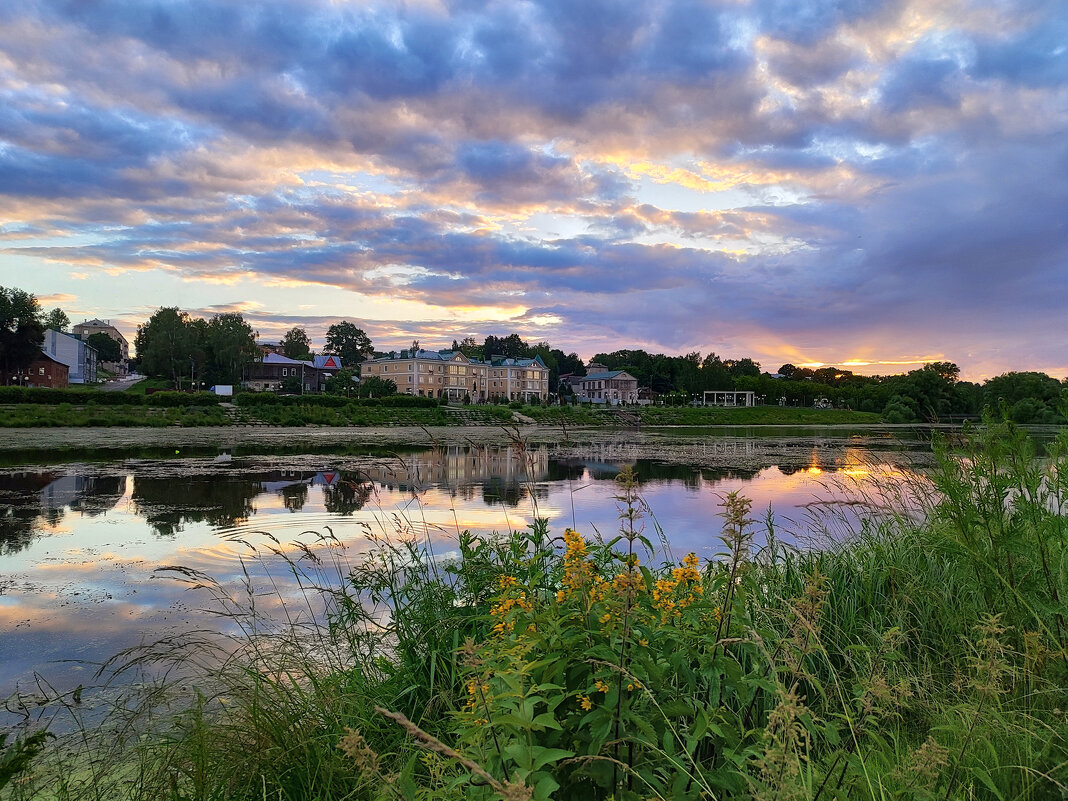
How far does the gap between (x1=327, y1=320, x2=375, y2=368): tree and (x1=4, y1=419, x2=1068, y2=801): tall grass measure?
463ft

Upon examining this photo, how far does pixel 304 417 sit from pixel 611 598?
42.5 meters

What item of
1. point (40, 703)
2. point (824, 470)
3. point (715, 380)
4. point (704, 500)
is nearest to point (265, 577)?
point (40, 703)

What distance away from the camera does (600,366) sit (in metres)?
167

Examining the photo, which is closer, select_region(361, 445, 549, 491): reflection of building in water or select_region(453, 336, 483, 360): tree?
select_region(361, 445, 549, 491): reflection of building in water

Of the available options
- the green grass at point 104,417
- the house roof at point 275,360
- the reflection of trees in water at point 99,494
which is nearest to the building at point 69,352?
the house roof at point 275,360

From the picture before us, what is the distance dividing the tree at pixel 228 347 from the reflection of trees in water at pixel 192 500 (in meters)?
76.4

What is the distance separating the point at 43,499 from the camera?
12.2m

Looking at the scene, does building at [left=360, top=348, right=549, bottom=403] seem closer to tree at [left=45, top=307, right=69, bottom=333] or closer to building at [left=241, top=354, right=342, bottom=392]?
building at [left=241, top=354, right=342, bottom=392]

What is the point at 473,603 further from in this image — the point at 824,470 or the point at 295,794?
the point at 824,470

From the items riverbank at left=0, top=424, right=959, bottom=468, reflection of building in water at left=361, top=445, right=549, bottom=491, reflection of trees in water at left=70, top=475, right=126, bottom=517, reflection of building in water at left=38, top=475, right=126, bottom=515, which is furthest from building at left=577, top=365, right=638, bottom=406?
reflection of building in water at left=38, top=475, right=126, bottom=515

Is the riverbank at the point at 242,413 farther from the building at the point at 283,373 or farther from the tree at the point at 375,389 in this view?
the building at the point at 283,373

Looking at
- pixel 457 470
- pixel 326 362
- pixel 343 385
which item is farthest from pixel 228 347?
pixel 457 470

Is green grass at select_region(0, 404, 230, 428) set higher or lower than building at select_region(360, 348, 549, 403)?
lower

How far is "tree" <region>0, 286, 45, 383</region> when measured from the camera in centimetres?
5788
